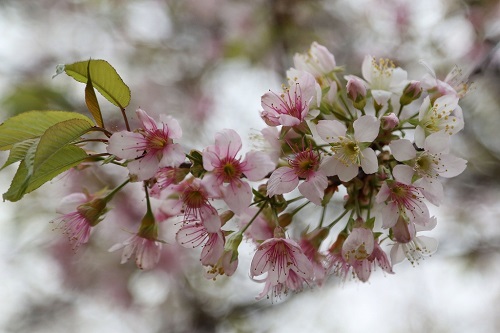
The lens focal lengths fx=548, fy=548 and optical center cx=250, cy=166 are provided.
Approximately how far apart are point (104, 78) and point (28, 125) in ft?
0.58

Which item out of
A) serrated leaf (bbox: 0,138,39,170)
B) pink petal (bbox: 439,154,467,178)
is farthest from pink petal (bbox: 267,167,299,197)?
serrated leaf (bbox: 0,138,39,170)

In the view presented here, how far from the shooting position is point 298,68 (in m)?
1.52

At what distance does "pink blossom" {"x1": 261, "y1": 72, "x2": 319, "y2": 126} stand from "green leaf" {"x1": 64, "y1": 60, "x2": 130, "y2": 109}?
0.30 meters

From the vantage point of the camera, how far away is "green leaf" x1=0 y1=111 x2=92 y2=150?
1042mm

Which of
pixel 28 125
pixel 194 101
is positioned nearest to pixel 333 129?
pixel 28 125

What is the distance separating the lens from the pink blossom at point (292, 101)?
1.18 metres

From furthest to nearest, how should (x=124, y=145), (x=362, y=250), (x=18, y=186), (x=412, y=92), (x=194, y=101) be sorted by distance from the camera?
(x=194, y=101), (x=412, y=92), (x=362, y=250), (x=124, y=145), (x=18, y=186)

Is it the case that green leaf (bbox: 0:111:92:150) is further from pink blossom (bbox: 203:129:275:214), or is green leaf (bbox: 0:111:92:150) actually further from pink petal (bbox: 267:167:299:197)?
pink petal (bbox: 267:167:299:197)

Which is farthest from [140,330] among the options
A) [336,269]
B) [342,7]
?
[336,269]

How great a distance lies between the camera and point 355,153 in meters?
1.12

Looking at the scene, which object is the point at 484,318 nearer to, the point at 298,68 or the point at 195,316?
the point at 195,316

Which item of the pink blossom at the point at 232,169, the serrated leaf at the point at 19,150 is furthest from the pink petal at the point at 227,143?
the serrated leaf at the point at 19,150

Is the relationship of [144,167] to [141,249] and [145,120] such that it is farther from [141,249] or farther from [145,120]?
[141,249]

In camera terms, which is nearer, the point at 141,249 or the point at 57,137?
the point at 57,137
